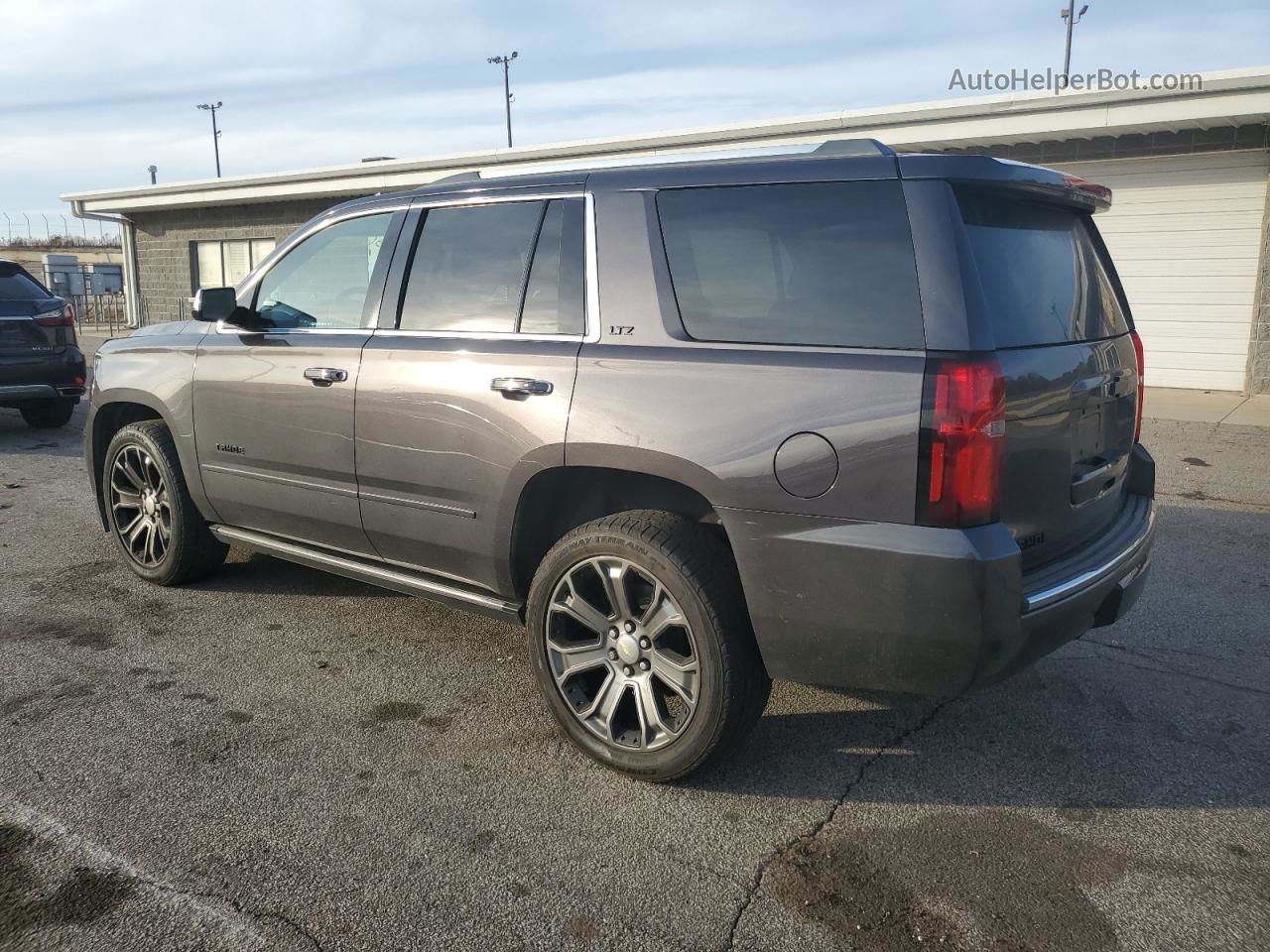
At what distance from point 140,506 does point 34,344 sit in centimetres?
524

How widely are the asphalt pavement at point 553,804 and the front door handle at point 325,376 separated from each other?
1.12 m

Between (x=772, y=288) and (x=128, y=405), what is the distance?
148 inches

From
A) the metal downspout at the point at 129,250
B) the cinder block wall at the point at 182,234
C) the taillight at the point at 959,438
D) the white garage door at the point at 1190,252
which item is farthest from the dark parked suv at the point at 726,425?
the metal downspout at the point at 129,250

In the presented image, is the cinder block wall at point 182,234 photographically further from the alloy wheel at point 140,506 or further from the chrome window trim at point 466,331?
the chrome window trim at point 466,331

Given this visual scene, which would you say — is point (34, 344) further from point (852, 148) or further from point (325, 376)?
point (852, 148)

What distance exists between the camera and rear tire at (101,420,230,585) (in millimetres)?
4781

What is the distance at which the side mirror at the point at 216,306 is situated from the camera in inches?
171

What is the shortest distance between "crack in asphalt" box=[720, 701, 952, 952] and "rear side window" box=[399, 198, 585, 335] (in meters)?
1.69

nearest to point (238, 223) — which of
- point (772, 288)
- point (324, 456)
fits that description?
point (324, 456)

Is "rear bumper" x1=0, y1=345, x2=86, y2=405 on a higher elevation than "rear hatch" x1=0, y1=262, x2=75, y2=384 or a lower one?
lower

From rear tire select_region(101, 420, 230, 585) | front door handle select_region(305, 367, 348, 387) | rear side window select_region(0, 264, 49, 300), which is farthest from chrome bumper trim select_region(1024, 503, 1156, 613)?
rear side window select_region(0, 264, 49, 300)

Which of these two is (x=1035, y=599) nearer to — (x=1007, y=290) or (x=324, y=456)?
(x=1007, y=290)

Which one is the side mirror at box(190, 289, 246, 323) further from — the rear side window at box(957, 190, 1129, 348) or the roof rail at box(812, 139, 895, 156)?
the rear side window at box(957, 190, 1129, 348)

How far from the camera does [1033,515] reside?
2.81 m
